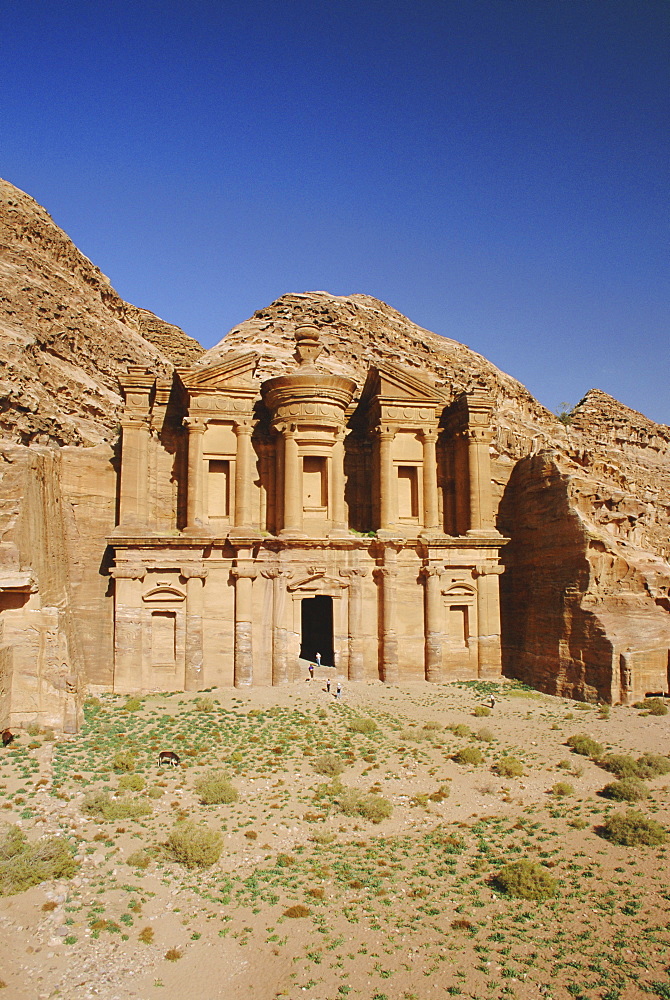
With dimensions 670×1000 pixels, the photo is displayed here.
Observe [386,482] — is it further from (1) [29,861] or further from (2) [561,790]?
(1) [29,861]

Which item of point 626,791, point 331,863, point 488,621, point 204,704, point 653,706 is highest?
point 488,621

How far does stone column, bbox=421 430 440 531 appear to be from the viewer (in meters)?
27.7

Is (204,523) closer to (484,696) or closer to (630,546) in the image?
(484,696)

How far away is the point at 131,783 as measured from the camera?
15.1 meters

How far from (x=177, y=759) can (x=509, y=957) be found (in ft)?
31.6

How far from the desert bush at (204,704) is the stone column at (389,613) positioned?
22.8 feet

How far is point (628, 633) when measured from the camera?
23094 mm

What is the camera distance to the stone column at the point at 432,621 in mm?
25547

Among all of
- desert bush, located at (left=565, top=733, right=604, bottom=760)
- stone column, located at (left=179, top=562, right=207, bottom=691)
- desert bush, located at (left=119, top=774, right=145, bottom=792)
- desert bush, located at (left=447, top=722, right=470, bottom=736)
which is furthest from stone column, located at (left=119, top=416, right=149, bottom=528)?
desert bush, located at (left=565, top=733, right=604, bottom=760)

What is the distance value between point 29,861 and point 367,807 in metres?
6.92

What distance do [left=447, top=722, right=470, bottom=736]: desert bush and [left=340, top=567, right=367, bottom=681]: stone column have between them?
5.34 metres

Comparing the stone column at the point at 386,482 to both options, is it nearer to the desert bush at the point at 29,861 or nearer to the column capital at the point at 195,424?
the column capital at the point at 195,424

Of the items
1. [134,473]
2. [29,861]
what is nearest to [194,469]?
[134,473]

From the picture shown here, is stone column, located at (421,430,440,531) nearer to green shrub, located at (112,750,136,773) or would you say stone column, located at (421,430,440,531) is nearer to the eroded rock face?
the eroded rock face
